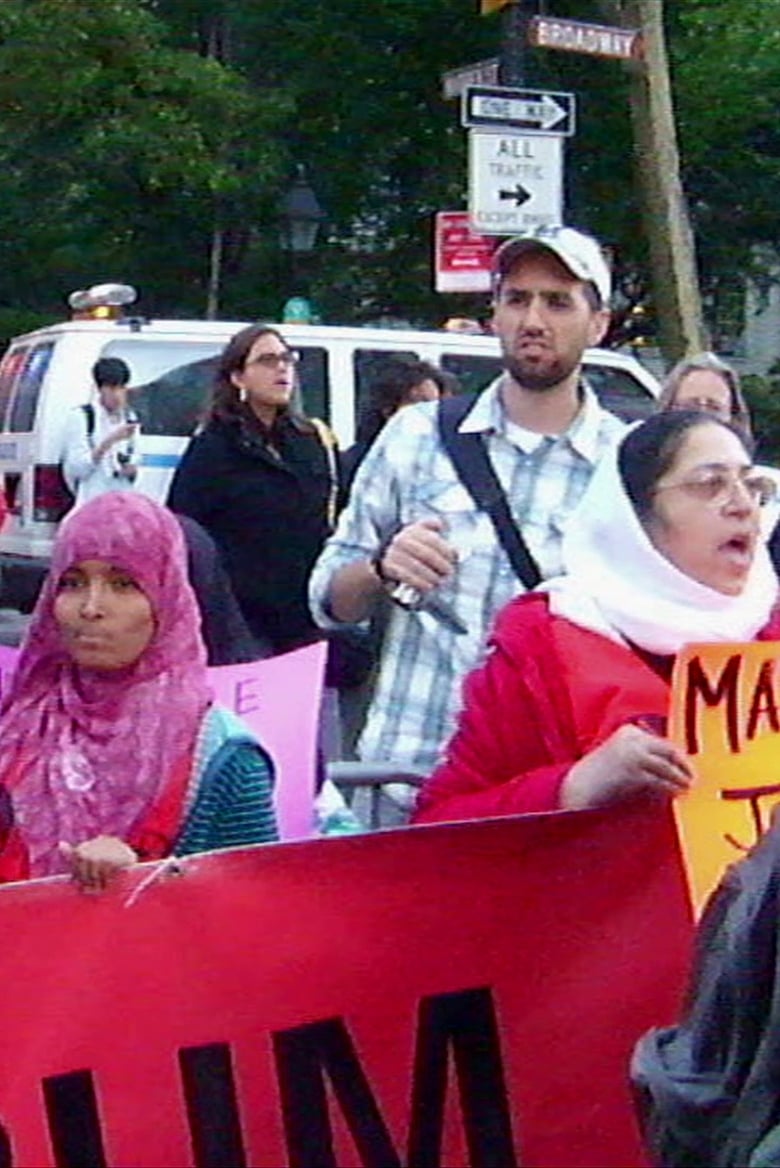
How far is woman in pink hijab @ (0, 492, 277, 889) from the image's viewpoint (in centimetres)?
376

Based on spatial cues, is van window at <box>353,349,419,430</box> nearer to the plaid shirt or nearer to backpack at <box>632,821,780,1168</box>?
the plaid shirt

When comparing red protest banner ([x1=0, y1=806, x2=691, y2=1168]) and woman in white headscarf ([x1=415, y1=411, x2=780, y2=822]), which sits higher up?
woman in white headscarf ([x1=415, y1=411, x2=780, y2=822])

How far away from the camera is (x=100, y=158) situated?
28266 mm

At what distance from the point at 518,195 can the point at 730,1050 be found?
37.9 ft

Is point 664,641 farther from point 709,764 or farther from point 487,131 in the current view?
point 487,131

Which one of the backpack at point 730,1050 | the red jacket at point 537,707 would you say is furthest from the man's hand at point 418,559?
the backpack at point 730,1050

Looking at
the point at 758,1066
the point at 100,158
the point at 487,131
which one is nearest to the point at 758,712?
the point at 758,1066

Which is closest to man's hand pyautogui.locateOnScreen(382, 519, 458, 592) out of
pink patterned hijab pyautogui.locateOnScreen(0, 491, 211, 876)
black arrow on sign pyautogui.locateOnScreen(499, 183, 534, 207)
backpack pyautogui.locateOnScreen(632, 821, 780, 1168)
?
pink patterned hijab pyautogui.locateOnScreen(0, 491, 211, 876)

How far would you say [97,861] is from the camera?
351 centimetres

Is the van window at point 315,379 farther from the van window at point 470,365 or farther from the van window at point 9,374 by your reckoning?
the van window at point 9,374

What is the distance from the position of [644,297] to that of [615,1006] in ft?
93.9

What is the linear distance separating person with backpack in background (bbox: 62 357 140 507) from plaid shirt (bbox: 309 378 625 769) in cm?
844

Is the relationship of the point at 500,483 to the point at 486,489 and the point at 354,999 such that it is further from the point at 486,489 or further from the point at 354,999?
the point at 354,999

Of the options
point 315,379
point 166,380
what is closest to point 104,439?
point 166,380
